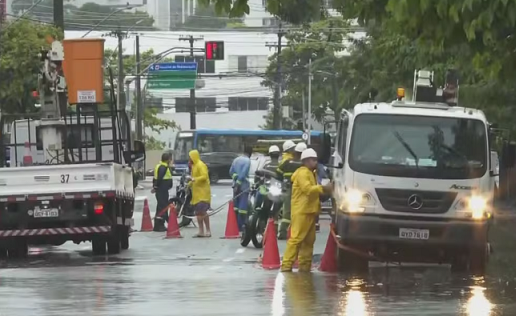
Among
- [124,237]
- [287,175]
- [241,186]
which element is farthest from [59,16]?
[287,175]

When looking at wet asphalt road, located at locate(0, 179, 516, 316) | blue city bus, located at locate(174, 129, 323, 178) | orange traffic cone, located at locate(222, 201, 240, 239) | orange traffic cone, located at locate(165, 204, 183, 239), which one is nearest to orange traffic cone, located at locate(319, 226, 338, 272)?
wet asphalt road, located at locate(0, 179, 516, 316)

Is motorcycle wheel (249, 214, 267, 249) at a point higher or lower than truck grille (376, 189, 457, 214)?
lower

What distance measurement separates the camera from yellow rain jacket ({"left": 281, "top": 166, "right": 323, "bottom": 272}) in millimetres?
15625

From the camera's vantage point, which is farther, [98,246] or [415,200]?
[98,246]

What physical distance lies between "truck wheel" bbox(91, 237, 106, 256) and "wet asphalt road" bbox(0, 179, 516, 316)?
0.38m

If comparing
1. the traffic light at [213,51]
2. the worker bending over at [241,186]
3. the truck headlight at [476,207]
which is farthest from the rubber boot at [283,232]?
the traffic light at [213,51]

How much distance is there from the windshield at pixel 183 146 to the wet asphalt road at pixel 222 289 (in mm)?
45889

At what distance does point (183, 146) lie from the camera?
65.5 metres

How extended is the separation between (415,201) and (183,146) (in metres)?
50.7

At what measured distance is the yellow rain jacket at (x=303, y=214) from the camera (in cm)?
1562

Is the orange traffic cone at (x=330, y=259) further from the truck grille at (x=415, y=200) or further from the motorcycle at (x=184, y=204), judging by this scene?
the motorcycle at (x=184, y=204)

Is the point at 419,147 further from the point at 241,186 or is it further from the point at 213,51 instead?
the point at 213,51

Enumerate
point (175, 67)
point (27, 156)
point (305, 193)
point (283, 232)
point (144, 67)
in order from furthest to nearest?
point (144, 67)
point (175, 67)
point (283, 232)
point (27, 156)
point (305, 193)

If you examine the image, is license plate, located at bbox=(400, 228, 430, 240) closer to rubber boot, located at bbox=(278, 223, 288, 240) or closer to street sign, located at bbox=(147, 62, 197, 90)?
rubber boot, located at bbox=(278, 223, 288, 240)
